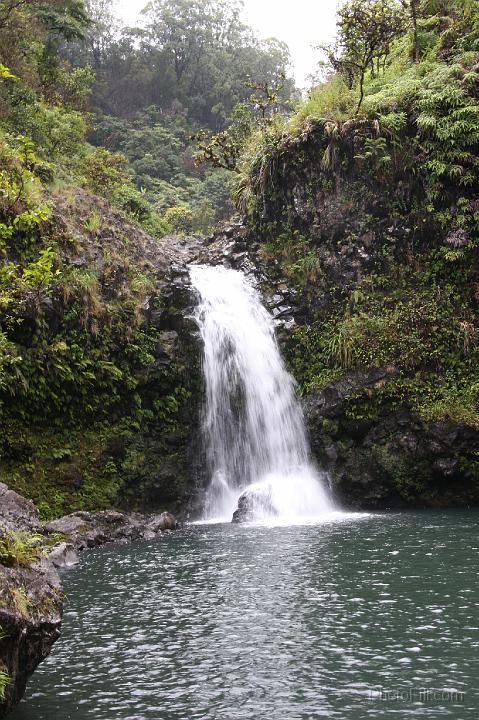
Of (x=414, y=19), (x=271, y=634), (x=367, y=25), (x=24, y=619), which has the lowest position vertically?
(x=271, y=634)

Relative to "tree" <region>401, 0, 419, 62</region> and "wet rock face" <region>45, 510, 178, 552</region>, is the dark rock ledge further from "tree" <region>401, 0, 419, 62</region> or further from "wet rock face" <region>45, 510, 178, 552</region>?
"tree" <region>401, 0, 419, 62</region>

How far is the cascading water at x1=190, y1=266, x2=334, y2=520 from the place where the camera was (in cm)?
1667

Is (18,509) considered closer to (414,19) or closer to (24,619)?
(24,619)

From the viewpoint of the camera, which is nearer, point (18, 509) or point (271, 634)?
point (271, 634)

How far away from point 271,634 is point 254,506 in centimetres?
827

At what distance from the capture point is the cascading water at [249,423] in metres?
16.7

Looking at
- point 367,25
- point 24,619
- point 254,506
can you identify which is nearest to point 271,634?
point 24,619

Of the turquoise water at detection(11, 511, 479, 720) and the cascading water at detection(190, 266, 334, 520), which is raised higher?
the cascading water at detection(190, 266, 334, 520)

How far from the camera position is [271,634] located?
277 inches

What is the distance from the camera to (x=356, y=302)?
18.7m

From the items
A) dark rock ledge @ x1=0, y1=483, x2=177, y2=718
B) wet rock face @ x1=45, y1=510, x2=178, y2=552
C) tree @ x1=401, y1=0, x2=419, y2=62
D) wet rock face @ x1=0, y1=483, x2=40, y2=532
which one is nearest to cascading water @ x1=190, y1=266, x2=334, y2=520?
wet rock face @ x1=45, y1=510, x2=178, y2=552

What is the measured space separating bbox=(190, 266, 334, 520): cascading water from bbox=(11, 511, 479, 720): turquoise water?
4.60m

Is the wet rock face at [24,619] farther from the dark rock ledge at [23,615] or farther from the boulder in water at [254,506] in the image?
the boulder in water at [254,506]

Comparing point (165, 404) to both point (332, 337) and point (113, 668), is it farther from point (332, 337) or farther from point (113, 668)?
point (113, 668)
